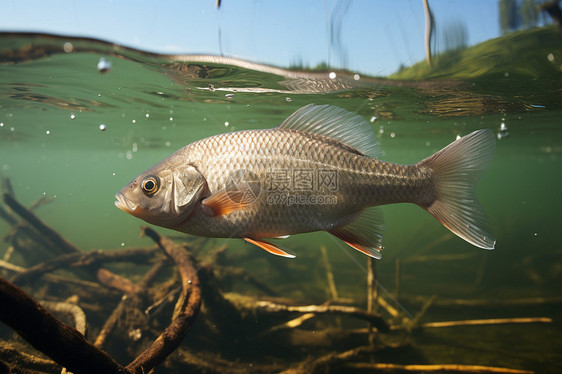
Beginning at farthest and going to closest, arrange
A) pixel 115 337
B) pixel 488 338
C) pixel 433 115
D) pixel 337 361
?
1. pixel 433 115
2. pixel 488 338
3. pixel 115 337
4. pixel 337 361

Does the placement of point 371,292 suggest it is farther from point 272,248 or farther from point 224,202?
point 224,202

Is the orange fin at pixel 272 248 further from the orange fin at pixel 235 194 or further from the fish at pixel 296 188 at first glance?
the orange fin at pixel 235 194

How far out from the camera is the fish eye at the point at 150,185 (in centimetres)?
280

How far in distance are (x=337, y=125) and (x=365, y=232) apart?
1.09m

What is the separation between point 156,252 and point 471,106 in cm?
1143

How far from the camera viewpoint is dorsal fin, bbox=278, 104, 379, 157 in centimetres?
309

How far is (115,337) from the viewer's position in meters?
5.64

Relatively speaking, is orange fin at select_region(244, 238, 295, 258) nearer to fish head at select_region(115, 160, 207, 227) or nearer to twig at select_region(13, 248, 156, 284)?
fish head at select_region(115, 160, 207, 227)

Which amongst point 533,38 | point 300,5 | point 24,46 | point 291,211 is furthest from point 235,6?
point 533,38

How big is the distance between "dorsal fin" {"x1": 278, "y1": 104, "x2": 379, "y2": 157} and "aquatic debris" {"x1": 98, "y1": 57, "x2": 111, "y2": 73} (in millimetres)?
5766

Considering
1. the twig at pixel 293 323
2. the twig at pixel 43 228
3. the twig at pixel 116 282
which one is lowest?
the twig at pixel 293 323

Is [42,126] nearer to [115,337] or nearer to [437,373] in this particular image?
[115,337]

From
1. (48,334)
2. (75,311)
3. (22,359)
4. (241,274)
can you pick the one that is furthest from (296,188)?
(241,274)

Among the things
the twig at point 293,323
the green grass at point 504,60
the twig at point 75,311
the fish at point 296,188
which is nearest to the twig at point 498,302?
the twig at point 293,323
